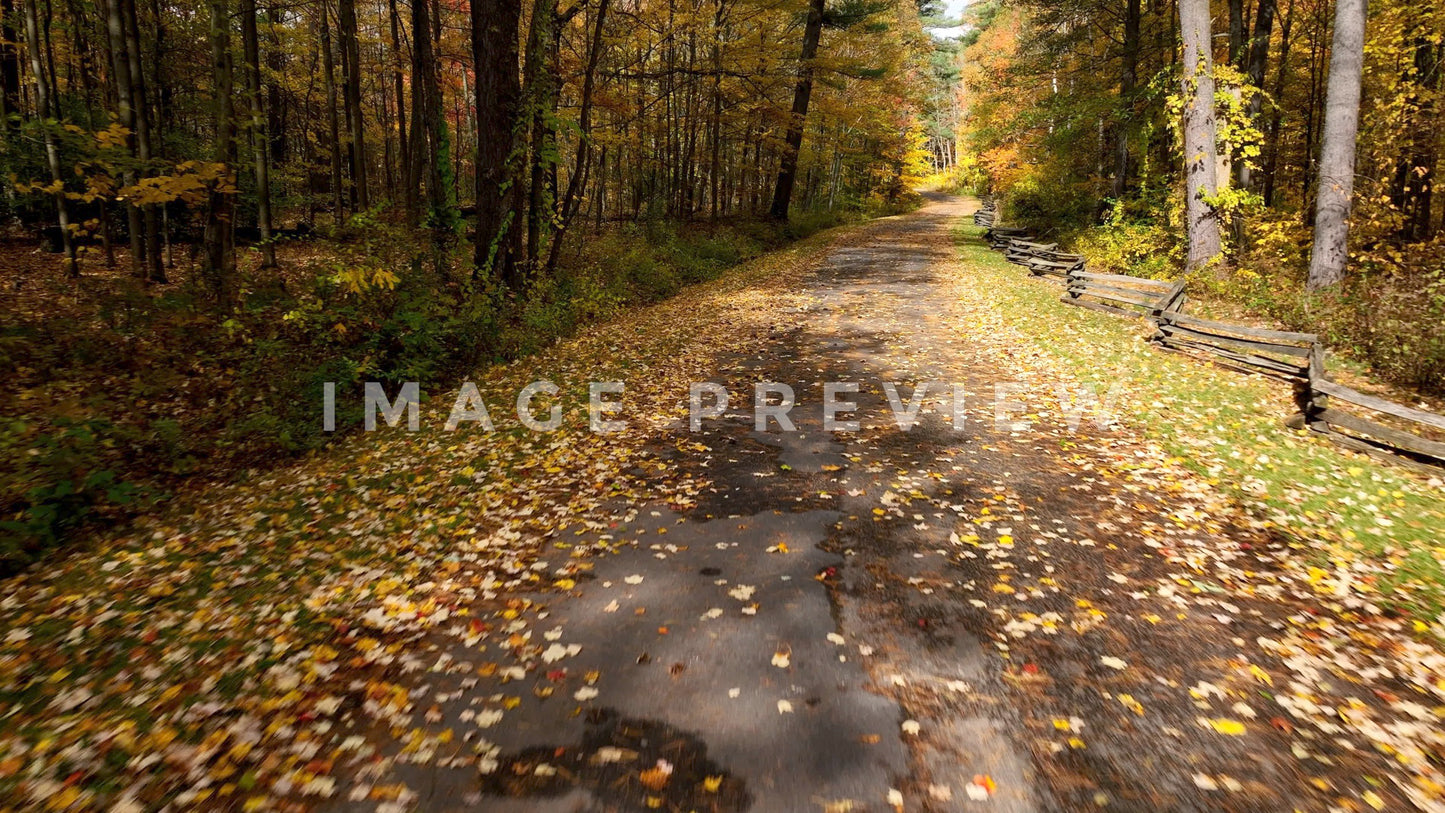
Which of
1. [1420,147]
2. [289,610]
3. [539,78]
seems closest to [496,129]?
[539,78]

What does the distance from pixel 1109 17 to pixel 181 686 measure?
29.3 meters

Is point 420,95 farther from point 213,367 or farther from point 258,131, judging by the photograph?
point 213,367

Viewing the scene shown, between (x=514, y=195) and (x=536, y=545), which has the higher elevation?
(x=514, y=195)

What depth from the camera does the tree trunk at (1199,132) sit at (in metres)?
13.0

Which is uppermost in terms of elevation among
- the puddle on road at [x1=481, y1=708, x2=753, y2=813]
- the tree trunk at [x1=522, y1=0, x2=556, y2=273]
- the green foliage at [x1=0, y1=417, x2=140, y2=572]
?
the tree trunk at [x1=522, y1=0, x2=556, y2=273]

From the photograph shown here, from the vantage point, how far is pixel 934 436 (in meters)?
7.59

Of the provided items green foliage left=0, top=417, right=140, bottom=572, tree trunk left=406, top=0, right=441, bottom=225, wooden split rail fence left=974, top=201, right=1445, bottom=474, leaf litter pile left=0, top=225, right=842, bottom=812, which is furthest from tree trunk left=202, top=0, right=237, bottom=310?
wooden split rail fence left=974, top=201, right=1445, bottom=474

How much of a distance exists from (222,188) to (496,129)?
13.9 feet

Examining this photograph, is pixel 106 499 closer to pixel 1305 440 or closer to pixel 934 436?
pixel 934 436

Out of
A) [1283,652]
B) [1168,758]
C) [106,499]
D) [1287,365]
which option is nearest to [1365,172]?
[1287,365]

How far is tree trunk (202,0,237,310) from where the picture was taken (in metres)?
8.70

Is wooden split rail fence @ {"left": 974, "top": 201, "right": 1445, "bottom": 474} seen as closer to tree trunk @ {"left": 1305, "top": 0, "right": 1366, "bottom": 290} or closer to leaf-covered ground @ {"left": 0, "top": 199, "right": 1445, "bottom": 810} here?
leaf-covered ground @ {"left": 0, "top": 199, "right": 1445, "bottom": 810}

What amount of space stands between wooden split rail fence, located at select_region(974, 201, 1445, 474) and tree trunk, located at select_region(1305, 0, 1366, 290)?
209cm

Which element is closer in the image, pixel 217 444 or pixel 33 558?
pixel 33 558
